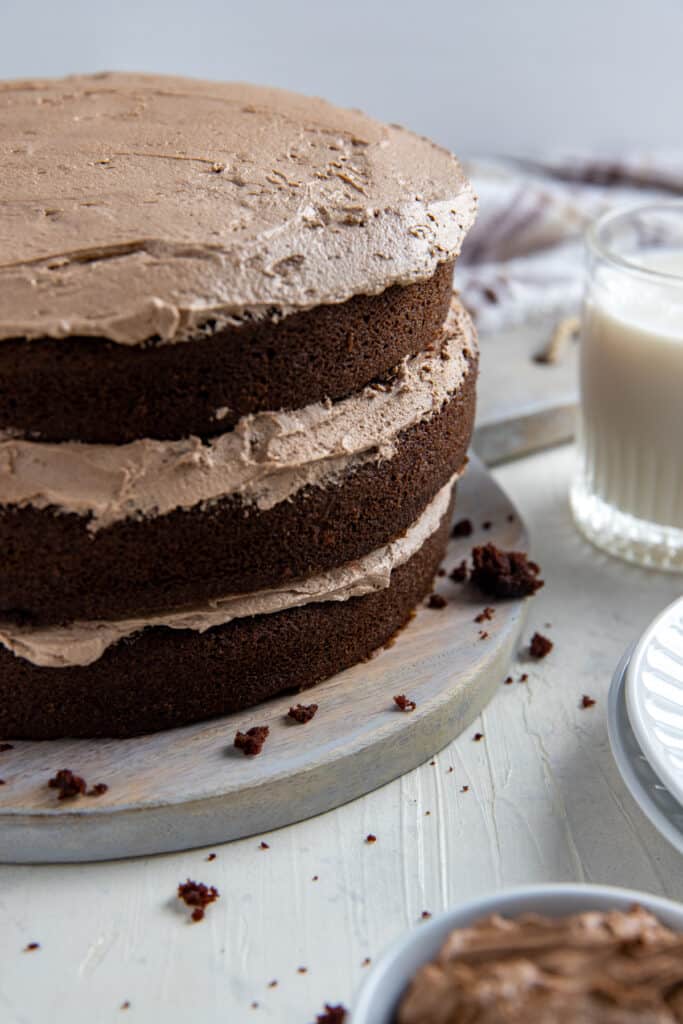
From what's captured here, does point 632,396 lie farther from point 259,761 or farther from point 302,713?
point 259,761

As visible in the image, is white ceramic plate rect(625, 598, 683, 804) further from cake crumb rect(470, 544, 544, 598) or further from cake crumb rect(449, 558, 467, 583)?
cake crumb rect(449, 558, 467, 583)

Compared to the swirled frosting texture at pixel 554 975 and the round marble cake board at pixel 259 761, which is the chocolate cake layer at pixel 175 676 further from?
the swirled frosting texture at pixel 554 975

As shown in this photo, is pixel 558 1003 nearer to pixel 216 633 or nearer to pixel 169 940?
pixel 169 940

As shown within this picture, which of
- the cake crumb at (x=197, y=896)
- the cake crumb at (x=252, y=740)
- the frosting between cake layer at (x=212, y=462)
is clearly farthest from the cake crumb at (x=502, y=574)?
the cake crumb at (x=197, y=896)

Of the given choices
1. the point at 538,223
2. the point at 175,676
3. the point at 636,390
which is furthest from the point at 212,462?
the point at 538,223

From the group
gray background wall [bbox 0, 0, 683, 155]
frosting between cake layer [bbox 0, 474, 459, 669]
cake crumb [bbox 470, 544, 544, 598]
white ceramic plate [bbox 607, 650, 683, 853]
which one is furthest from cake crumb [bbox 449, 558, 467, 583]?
gray background wall [bbox 0, 0, 683, 155]

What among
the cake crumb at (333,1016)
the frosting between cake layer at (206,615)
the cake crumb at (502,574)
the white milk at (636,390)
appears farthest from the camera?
the white milk at (636,390)

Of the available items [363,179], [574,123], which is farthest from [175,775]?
[574,123]

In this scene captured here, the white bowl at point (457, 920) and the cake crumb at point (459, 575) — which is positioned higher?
the white bowl at point (457, 920)
